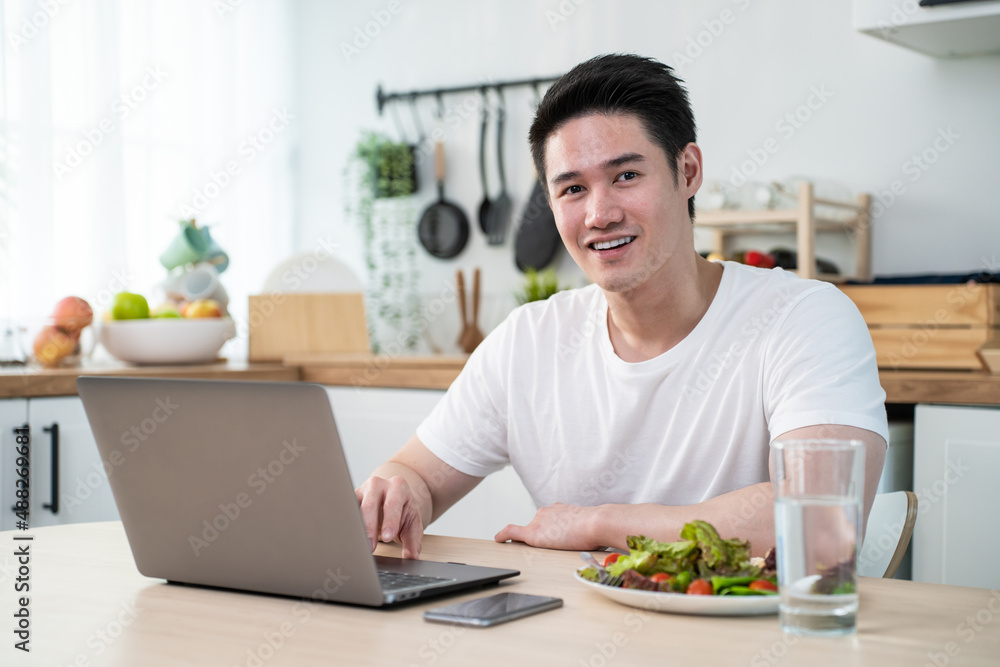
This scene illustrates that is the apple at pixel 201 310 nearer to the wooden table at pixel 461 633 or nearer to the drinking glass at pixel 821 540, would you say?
the wooden table at pixel 461 633

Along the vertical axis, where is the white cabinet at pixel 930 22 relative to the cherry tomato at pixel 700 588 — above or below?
above

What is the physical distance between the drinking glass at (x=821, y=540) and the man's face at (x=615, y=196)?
66cm

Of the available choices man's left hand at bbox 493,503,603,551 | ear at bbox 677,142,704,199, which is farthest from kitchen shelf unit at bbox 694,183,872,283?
man's left hand at bbox 493,503,603,551

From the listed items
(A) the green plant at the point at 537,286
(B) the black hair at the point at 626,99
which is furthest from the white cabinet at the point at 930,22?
(A) the green plant at the point at 537,286

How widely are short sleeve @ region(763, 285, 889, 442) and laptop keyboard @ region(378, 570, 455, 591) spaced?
47cm

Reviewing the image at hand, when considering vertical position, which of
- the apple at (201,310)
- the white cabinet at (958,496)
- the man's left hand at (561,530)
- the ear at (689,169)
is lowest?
the white cabinet at (958,496)

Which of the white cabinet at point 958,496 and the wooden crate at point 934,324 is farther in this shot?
the wooden crate at point 934,324

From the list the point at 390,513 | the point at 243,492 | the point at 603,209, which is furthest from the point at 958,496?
the point at 243,492

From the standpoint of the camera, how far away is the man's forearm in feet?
3.27

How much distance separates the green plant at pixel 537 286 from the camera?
2919mm

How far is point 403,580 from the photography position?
32.3 inches

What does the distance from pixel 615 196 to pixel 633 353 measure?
0.22 meters

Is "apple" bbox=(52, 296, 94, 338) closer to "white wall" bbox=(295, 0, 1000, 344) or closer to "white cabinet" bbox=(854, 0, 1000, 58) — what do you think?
"white wall" bbox=(295, 0, 1000, 344)

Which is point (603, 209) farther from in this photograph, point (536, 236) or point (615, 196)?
point (536, 236)
